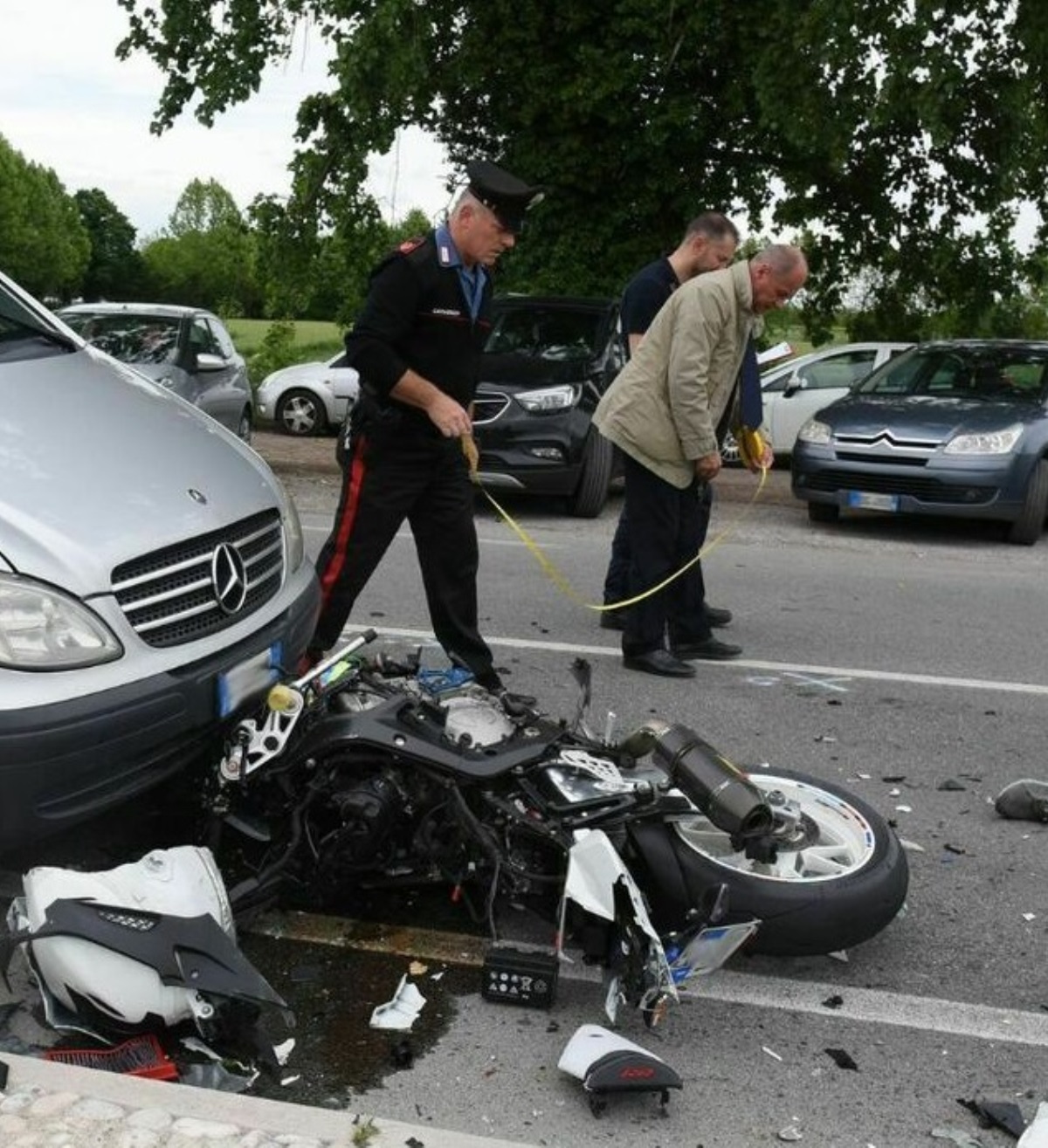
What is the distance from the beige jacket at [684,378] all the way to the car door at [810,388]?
9.76m

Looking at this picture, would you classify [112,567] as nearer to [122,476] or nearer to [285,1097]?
[122,476]

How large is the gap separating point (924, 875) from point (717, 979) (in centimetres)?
102

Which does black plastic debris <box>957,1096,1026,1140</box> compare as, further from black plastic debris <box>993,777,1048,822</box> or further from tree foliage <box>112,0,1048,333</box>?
tree foliage <box>112,0,1048,333</box>

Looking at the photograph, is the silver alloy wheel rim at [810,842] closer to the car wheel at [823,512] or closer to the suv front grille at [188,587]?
the suv front grille at [188,587]

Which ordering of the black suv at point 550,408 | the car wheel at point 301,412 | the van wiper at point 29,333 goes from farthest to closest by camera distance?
the car wheel at point 301,412
the black suv at point 550,408
the van wiper at point 29,333

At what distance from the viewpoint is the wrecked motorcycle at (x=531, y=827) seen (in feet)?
11.7

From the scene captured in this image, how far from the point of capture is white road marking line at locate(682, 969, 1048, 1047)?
3.52 meters

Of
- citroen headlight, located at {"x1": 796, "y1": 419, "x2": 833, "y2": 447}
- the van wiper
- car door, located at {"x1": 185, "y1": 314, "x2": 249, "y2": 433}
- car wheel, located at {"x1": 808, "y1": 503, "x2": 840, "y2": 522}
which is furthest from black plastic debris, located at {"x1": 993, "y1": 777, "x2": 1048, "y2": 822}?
car door, located at {"x1": 185, "y1": 314, "x2": 249, "y2": 433}

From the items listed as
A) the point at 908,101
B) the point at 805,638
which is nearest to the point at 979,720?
the point at 805,638

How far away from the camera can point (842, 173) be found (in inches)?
663

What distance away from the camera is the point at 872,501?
1122cm

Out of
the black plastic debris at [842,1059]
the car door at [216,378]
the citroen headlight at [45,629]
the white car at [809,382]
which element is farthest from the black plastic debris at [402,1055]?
the white car at [809,382]

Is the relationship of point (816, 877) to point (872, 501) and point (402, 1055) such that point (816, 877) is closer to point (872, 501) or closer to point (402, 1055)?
point (402, 1055)

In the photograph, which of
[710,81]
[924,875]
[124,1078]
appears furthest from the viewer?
[710,81]
